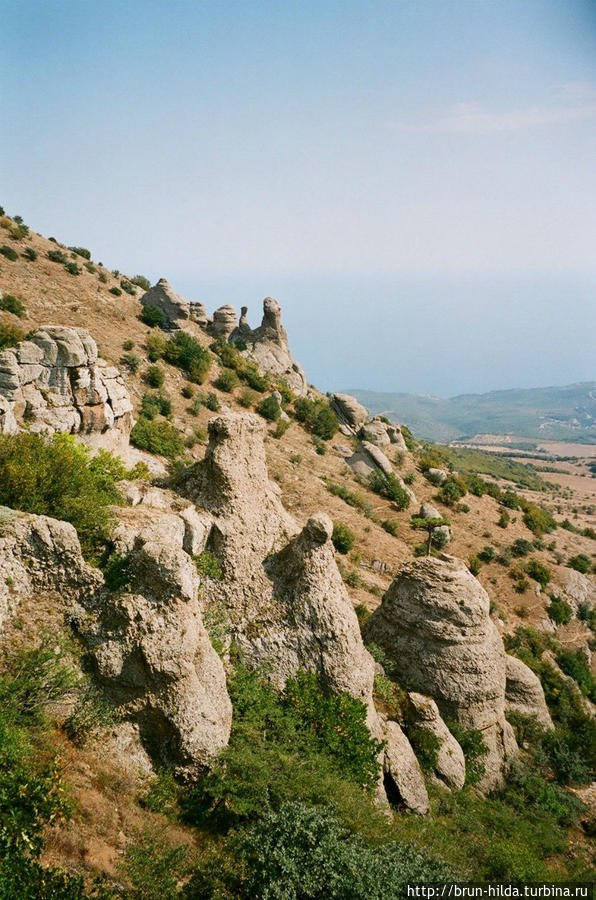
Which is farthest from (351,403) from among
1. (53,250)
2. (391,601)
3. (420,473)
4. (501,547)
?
(391,601)

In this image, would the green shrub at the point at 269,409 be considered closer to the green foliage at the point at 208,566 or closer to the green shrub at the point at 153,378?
the green shrub at the point at 153,378

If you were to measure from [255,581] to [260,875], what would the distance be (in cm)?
569

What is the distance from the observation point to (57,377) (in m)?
19.2

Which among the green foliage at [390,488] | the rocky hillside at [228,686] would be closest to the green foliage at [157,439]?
the rocky hillside at [228,686]

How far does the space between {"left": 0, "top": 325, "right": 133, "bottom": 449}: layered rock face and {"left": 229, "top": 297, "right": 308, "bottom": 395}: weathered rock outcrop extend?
103ft

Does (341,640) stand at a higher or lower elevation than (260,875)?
higher

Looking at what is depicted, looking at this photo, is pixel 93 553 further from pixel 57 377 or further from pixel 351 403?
pixel 351 403

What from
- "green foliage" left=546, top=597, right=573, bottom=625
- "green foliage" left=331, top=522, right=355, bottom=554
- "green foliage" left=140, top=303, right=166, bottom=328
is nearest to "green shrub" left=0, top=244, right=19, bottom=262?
"green foliage" left=140, top=303, right=166, bottom=328

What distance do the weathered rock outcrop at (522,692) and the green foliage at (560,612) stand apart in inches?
598

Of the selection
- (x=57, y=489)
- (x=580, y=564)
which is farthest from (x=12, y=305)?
(x=580, y=564)

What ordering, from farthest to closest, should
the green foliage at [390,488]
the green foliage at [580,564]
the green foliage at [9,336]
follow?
the green foliage at [580,564] → the green foliage at [390,488] → the green foliage at [9,336]

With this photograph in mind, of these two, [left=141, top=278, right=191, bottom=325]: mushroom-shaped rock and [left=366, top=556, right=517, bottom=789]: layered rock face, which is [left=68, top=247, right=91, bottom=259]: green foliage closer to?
[left=141, top=278, right=191, bottom=325]: mushroom-shaped rock

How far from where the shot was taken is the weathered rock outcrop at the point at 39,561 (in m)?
8.23

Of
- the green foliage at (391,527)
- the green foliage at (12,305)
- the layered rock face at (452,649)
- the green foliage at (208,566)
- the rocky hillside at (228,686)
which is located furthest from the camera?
the green foliage at (391,527)
